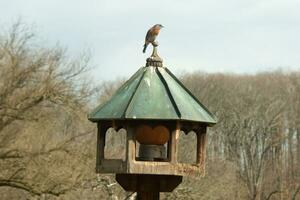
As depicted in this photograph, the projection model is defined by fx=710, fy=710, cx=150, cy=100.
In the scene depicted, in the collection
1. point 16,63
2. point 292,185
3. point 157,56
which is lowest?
point 292,185

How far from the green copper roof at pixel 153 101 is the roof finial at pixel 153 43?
0.13 feet

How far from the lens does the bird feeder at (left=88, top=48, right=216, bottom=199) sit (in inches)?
200

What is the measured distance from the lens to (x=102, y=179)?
909 inches

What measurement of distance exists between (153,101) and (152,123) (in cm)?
21

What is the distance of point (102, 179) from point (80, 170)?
151 inches

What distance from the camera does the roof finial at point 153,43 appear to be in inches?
210

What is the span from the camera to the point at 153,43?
5.53 meters

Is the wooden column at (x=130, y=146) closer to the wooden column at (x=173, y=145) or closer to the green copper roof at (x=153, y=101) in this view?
the green copper roof at (x=153, y=101)

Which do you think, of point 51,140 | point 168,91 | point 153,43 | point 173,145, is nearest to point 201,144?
point 173,145

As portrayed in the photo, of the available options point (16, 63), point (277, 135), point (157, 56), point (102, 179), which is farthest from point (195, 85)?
point (157, 56)

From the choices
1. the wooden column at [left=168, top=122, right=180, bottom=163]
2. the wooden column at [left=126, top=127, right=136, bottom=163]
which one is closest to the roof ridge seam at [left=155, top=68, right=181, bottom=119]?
the wooden column at [left=168, top=122, right=180, bottom=163]

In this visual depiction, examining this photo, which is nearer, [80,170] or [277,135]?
[80,170]

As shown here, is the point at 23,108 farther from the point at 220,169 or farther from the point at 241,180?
the point at 241,180

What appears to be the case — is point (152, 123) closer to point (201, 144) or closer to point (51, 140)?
point (201, 144)
